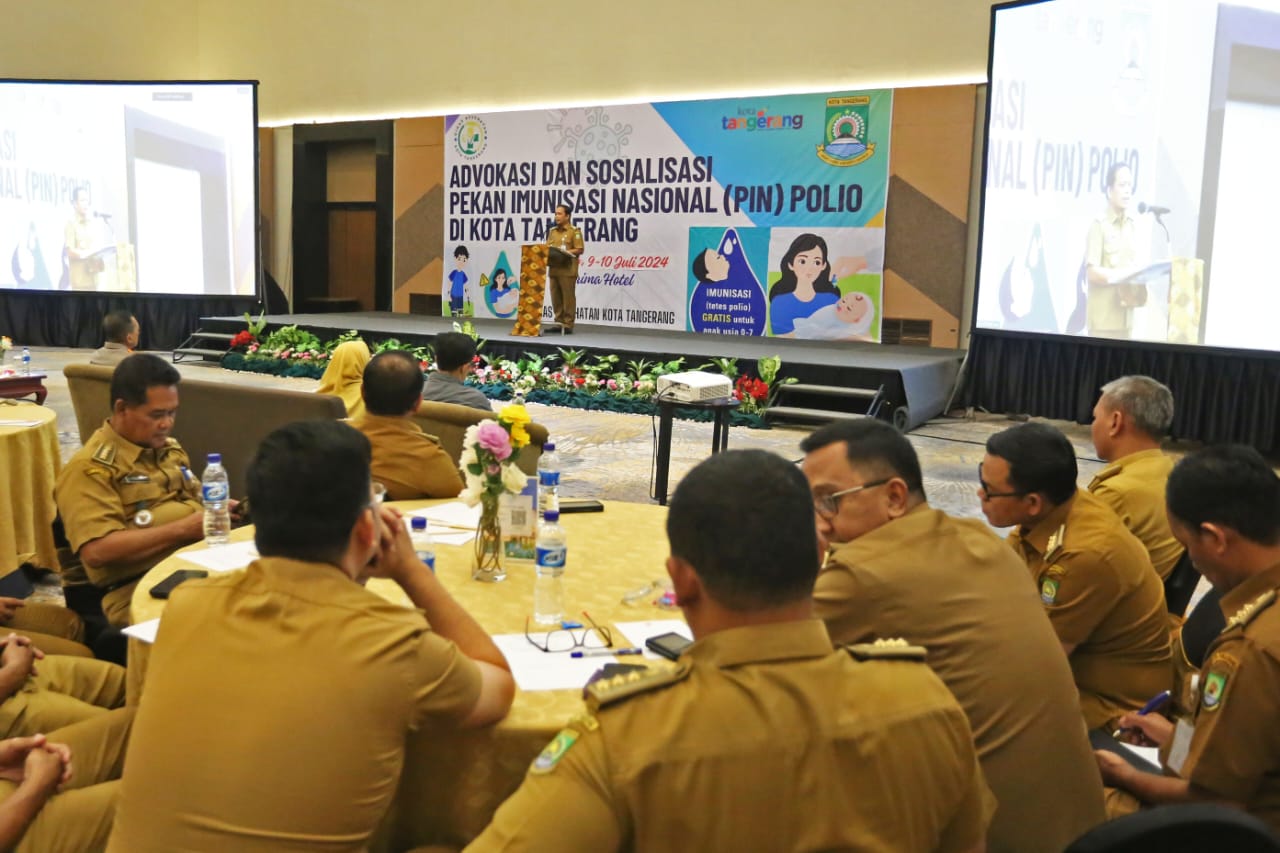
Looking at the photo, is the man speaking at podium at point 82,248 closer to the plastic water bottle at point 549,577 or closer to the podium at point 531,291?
the podium at point 531,291

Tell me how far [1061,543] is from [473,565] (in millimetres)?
1254

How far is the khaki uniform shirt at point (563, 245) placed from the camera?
1060cm

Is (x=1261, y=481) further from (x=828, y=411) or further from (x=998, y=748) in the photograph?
(x=828, y=411)

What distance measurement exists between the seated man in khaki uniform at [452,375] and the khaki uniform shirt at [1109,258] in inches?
192

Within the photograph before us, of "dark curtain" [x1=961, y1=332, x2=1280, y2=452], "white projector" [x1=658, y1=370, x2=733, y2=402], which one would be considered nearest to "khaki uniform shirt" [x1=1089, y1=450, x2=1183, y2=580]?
"white projector" [x1=658, y1=370, x2=733, y2=402]

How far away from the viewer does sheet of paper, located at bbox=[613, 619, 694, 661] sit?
1.97 m

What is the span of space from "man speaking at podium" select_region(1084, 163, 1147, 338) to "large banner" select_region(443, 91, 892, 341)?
104 inches

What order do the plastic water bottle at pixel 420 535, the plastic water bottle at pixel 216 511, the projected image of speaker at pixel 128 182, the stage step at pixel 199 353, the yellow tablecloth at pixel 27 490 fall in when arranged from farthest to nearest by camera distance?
1. the projected image of speaker at pixel 128 182
2. the stage step at pixel 199 353
3. the yellow tablecloth at pixel 27 490
4. the plastic water bottle at pixel 216 511
5. the plastic water bottle at pixel 420 535

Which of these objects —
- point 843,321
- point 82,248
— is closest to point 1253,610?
point 843,321

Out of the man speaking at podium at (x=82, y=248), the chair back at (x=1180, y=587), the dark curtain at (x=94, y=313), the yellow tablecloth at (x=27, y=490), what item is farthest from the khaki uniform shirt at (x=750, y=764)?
the man speaking at podium at (x=82, y=248)

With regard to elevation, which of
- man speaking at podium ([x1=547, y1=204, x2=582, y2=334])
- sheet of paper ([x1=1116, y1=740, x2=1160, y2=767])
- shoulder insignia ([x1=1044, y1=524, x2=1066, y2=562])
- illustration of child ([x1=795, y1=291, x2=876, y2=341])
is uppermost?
man speaking at podium ([x1=547, y1=204, x2=582, y2=334])

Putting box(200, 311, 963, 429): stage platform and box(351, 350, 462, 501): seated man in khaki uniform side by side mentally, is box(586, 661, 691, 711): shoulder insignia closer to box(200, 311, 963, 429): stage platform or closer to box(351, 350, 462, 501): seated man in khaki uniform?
box(351, 350, 462, 501): seated man in khaki uniform

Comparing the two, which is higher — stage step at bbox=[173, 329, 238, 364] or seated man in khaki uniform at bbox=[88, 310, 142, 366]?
seated man in khaki uniform at bbox=[88, 310, 142, 366]

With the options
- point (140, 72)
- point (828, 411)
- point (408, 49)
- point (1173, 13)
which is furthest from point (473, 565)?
point (140, 72)
